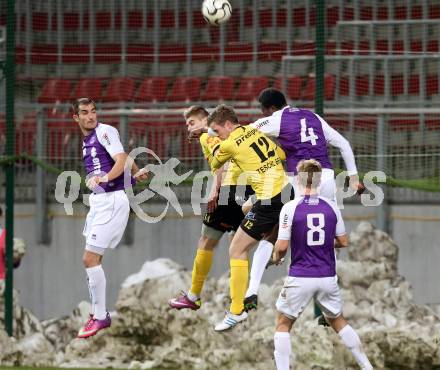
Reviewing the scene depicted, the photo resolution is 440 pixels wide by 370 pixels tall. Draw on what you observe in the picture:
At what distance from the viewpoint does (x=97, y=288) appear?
379 inches

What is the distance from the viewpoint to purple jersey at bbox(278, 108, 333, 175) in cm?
923

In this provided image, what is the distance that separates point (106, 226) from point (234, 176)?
109 cm

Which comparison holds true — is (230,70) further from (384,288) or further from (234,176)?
(234,176)

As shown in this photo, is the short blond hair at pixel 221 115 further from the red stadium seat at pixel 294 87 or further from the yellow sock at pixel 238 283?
the red stadium seat at pixel 294 87

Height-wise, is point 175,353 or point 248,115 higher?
point 248,115

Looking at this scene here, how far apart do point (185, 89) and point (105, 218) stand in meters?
6.36

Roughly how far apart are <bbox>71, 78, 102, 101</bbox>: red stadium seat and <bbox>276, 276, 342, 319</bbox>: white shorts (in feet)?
26.8

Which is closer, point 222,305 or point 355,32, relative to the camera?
point 222,305

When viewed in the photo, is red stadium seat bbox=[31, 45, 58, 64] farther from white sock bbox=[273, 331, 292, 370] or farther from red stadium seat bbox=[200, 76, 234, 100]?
white sock bbox=[273, 331, 292, 370]

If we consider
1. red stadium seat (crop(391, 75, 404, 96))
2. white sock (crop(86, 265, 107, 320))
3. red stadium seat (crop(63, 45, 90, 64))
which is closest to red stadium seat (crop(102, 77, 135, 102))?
red stadium seat (crop(63, 45, 90, 64))

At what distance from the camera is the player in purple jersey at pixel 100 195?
31.0ft

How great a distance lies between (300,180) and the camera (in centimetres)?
844

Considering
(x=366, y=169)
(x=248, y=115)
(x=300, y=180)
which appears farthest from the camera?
(x=248, y=115)

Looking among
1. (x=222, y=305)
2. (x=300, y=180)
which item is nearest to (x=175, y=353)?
(x=222, y=305)
